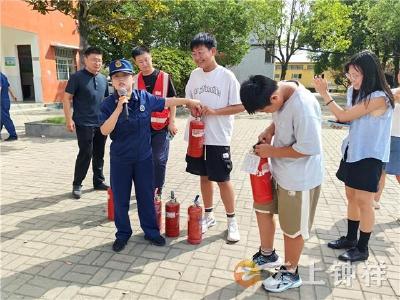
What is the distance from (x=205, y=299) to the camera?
2.69 meters

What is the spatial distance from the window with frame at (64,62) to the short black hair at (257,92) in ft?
57.9

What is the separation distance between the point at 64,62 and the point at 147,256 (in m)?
17.8

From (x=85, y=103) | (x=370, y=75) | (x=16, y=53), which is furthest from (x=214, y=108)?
(x=16, y=53)

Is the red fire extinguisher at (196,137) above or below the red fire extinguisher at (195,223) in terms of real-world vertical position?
above

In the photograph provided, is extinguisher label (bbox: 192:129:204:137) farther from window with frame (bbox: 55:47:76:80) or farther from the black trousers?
window with frame (bbox: 55:47:76:80)

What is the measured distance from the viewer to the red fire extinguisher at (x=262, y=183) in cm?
276

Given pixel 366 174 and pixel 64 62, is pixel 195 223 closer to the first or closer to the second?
pixel 366 174

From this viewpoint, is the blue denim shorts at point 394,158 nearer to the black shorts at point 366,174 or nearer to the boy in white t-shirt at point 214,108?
the black shorts at point 366,174

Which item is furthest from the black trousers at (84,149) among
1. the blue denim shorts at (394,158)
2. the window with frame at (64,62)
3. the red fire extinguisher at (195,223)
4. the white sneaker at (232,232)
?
the window with frame at (64,62)

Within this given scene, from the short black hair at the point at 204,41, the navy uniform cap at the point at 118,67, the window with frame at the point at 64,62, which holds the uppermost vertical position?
the window with frame at the point at 64,62

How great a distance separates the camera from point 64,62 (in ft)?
61.5

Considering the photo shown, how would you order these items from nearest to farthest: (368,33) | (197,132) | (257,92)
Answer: (257,92)
(197,132)
(368,33)

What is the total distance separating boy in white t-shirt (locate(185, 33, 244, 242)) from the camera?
341cm

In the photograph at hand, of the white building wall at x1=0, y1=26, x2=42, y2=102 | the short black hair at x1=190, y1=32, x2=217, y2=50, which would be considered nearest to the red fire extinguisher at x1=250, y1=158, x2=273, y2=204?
the short black hair at x1=190, y1=32, x2=217, y2=50
